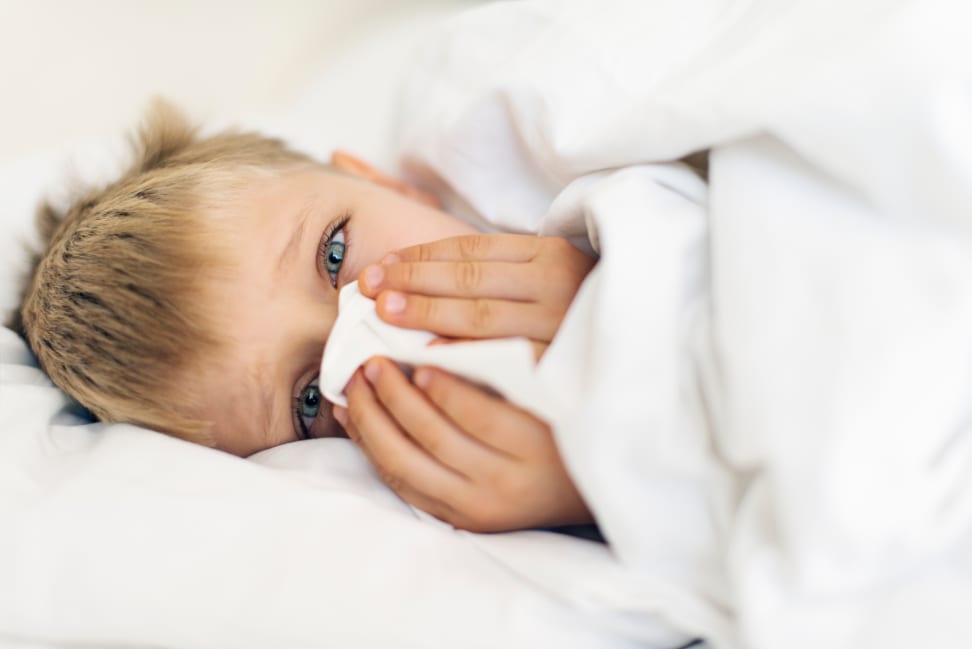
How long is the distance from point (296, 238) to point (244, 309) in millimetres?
94

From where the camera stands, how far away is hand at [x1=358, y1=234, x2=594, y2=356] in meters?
0.68

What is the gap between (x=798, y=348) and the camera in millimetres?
566

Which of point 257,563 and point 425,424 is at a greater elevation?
point 425,424

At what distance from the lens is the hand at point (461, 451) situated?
65 centimetres

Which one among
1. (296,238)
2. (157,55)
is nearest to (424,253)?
(296,238)

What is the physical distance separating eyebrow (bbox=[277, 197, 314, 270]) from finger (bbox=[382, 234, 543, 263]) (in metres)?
0.11

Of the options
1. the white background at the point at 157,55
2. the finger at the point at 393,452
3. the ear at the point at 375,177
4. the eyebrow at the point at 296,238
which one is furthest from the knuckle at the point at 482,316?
the white background at the point at 157,55

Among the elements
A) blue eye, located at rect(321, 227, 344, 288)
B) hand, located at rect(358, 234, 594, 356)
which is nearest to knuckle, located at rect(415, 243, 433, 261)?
hand, located at rect(358, 234, 594, 356)

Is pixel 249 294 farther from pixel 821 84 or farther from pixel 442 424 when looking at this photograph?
pixel 821 84

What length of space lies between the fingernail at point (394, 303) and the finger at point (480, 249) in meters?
0.07

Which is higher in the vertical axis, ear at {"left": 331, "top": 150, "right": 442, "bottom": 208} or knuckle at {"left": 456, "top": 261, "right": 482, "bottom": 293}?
ear at {"left": 331, "top": 150, "right": 442, "bottom": 208}

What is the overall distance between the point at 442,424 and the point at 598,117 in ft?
1.18

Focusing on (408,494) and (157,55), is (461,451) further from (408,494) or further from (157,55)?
(157,55)

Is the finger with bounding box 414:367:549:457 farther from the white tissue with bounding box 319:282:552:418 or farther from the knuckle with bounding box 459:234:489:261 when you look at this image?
the knuckle with bounding box 459:234:489:261
